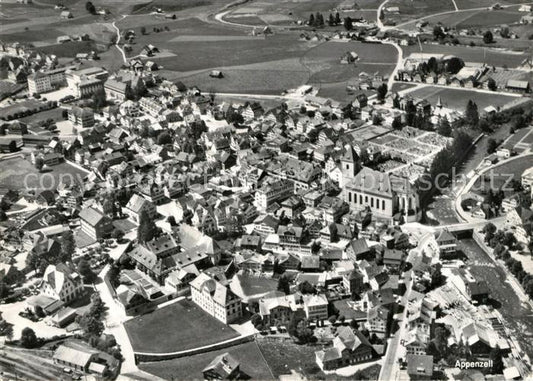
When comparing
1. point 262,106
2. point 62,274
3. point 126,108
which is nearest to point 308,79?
point 262,106

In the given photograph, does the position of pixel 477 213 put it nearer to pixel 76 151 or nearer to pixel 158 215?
pixel 158 215

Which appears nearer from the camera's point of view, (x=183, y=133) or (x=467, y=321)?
(x=467, y=321)

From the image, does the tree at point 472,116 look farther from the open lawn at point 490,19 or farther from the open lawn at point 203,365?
the open lawn at point 490,19

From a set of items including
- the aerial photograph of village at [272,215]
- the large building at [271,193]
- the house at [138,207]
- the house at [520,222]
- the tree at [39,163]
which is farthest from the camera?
the tree at [39,163]

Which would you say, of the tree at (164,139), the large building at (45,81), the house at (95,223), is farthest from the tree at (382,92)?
the large building at (45,81)

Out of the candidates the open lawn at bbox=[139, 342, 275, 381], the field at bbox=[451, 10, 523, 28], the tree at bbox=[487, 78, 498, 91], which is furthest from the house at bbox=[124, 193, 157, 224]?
the field at bbox=[451, 10, 523, 28]

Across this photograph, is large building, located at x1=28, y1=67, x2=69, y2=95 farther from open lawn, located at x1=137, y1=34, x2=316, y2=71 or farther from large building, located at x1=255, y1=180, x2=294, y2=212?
large building, located at x1=255, y1=180, x2=294, y2=212

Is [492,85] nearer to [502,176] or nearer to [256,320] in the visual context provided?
[502,176]
